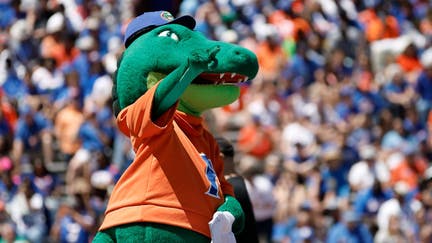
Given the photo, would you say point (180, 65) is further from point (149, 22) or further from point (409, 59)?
point (409, 59)

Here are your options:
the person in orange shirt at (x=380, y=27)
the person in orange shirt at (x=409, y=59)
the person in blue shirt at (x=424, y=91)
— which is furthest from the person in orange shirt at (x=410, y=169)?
the person in orange shirt at (x=380, y=27)

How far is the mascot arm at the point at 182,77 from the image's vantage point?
4477 mm

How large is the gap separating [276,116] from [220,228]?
8829 millimetres

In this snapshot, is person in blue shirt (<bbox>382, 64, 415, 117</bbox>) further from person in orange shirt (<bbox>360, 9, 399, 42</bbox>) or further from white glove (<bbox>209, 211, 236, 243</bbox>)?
white glove (<bbox>209, 211, 236, 243</bbox>)

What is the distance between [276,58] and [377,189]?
11.8ft

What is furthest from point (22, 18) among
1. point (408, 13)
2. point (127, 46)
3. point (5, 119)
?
point (127, 46)

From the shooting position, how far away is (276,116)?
44.0ft

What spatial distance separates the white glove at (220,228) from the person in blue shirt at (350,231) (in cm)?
623

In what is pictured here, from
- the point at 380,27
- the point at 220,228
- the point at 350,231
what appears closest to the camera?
the point at 220,228

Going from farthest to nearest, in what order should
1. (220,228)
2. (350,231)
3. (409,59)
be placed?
(409,59)
(350,231)
(220,228)

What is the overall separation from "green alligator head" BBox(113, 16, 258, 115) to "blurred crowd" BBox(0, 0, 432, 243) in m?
3.56

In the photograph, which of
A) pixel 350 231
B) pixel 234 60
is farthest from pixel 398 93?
pixel 234 60

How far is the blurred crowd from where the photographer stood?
1125 centimetres

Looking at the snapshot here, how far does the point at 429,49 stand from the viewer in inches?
579
